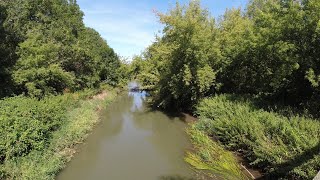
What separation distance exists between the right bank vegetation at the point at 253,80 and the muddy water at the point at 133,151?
3.49 feet

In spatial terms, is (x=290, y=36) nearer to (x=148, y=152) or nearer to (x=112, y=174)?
(x=148, y=152)

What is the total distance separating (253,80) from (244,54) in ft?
6.29

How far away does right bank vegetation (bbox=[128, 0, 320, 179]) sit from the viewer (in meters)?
12.3

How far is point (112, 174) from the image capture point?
41.1ft

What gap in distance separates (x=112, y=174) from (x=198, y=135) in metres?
6.18

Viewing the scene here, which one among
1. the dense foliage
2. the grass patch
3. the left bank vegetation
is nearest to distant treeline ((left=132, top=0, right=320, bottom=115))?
the grass patch

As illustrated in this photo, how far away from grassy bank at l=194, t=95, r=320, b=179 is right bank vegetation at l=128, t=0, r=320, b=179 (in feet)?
0.11

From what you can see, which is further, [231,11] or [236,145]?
[231,11]

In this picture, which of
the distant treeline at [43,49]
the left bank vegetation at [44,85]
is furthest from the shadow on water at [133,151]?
the distant treeline at [43,49]

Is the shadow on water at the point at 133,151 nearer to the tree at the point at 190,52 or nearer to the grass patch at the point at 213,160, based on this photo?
the grass patch at the point at 213,160

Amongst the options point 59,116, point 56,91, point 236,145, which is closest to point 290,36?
point 236,145

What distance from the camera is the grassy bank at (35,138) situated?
425 inches

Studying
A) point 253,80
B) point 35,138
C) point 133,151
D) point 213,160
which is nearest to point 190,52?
point 253,80

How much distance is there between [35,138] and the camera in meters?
12.6
